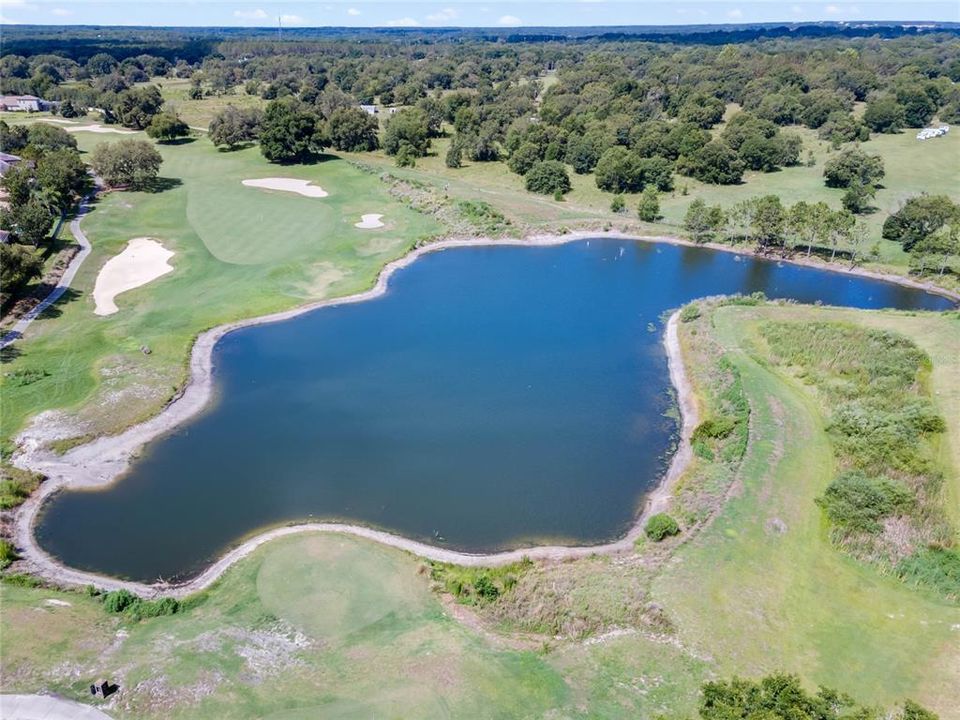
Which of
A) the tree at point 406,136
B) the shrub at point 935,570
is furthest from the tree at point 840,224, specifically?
the tree at point 406,136

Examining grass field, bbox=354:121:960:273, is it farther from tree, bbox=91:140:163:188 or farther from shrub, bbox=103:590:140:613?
shrub, bbox=103:590:140:613

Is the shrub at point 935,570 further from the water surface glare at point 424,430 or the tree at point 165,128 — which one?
the tree at point 165,128

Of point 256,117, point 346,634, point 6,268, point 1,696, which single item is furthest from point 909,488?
point 256,117

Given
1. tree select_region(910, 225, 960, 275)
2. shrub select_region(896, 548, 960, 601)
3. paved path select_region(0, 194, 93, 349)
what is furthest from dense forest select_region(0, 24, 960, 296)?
shrub select_region(896, 548, 960, 601)

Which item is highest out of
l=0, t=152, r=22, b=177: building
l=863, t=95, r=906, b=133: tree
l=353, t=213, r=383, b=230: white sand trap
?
l=863, t=95, r=906, b=133: tree

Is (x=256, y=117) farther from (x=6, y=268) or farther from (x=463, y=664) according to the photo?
(x=463, y=664)

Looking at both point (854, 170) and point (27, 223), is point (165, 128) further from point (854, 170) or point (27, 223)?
point (854, 170)
